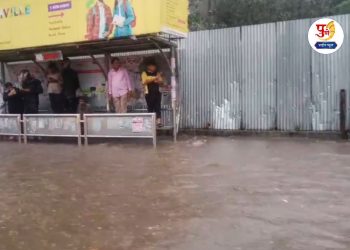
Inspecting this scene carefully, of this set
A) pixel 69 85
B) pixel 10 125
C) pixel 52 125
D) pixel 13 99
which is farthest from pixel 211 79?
pixel 13 99

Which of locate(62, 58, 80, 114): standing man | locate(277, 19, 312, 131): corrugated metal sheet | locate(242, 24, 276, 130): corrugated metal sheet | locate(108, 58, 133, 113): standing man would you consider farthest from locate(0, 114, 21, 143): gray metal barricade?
locate(277, 19, 312, 131): corrugated metal sheet

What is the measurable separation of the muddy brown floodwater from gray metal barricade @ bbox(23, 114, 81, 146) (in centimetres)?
178

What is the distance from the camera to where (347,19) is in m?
11.9

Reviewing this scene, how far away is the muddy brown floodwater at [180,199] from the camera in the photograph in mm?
5168

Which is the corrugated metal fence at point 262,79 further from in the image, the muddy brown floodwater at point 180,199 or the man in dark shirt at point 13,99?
the man in dark shirt at point 13,99

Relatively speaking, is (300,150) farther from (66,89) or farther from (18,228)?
(66,89)

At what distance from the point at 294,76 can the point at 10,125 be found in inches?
288

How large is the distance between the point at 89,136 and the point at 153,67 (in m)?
2.34

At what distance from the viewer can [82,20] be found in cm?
1251

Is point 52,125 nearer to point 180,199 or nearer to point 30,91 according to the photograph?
point 30,91

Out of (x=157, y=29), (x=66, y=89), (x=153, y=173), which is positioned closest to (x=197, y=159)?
(x=153, y=173)

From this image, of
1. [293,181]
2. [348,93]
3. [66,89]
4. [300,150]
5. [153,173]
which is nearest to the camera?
[293,181]

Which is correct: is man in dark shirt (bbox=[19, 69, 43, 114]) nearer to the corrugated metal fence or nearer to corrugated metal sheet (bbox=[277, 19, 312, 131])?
the corrugated metal fence

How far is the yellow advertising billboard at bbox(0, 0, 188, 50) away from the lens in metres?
11.5
